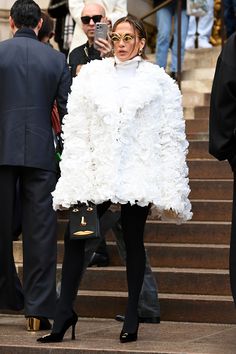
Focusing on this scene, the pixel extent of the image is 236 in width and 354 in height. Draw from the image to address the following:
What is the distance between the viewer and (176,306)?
909cm

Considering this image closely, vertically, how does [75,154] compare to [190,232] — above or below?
above

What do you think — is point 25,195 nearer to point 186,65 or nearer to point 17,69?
point 17,69

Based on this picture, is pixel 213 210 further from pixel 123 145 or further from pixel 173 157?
pixel 123 145

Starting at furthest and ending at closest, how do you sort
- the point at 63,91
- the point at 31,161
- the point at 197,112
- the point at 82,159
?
the point at 197,112 < the point at 63,91 < the point at 31,161 < the point at 82,159

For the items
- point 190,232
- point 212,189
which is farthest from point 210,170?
point 190,232

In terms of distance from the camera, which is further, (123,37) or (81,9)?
(81,9)

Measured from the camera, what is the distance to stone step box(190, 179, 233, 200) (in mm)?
10734

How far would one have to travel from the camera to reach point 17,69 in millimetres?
8664

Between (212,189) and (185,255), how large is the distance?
1.14m

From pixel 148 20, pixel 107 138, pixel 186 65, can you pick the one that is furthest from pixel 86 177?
pixel 148 20

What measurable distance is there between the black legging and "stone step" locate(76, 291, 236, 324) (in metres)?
1.15

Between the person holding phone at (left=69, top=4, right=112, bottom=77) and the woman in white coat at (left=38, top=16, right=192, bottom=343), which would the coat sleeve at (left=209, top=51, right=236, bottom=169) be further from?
the person holding phone at (left=69, top=4, right=112, bottom=77)

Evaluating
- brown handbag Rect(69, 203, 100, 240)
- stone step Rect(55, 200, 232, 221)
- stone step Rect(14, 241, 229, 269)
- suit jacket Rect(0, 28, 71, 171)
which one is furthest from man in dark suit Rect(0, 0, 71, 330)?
stone step Rect(55, 200, 232, 221)

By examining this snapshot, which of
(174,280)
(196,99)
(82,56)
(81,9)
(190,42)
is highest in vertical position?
(81,9)
